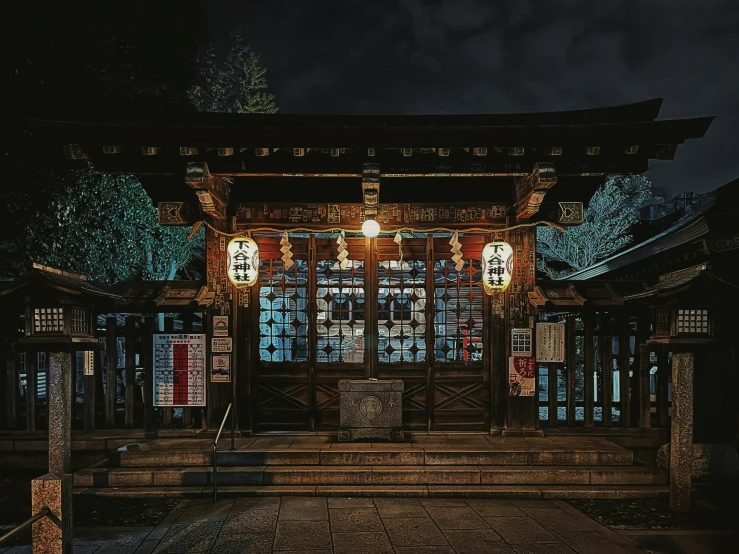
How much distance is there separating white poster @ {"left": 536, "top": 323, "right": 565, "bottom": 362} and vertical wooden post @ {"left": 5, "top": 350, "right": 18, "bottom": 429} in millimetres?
11297

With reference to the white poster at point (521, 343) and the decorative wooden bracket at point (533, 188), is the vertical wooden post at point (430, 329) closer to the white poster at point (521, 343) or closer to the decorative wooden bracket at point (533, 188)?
the white poster at point (521, 343)

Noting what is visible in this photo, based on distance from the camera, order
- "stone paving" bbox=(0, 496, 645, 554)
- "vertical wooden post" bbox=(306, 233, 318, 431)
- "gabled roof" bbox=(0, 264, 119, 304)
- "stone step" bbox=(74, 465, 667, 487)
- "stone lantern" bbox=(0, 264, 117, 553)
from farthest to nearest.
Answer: "vertical wooden post" bbox=(306, 233, 318, 431) < "stone step" bbox=(74, 465, 667, 487) < "gabled roof" bbox=(0, 264, 119, 304) < "stone lantern" bbox=(0, 264, 117, 553) < "stone paving" bbox=(0, 496, 645, 554)

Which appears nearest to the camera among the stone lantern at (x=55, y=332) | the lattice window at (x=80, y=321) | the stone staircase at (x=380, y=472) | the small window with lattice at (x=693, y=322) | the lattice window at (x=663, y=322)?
the stone lantern at (x=55, y=332)

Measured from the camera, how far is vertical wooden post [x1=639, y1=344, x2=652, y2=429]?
11.0 metres

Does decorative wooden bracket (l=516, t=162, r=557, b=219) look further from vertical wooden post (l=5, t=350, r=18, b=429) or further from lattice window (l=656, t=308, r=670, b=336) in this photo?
vertical wooden post (l=5, t=350, r=18, b=429)

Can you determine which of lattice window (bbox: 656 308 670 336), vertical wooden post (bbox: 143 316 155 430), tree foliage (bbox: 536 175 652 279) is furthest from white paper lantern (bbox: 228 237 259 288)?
tree foliage (bbox: 536 175 652 279)

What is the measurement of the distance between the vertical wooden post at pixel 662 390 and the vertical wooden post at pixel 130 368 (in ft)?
37.8

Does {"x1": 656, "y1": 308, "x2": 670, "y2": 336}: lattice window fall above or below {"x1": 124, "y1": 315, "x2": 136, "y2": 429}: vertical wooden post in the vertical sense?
above

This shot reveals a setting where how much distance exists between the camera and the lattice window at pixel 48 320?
8.40 metres

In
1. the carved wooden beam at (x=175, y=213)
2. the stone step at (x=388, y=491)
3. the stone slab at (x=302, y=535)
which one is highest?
the carved wooden beam at (x=175, y=213)

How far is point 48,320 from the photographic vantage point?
27.7 ft

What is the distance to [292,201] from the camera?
11672 mm

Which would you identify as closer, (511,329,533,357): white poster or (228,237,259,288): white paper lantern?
(228,237,259,288): white paper lantern


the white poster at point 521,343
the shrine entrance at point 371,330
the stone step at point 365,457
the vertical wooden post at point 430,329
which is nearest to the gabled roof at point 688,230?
the white poster at point 521,343
